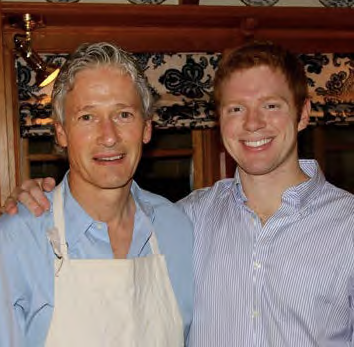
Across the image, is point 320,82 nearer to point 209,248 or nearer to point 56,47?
point 56,47

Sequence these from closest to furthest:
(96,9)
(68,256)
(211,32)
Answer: (68,256) < (96,9) < (211,32)

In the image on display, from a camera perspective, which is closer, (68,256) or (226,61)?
(68,256)

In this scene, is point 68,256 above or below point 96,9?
below

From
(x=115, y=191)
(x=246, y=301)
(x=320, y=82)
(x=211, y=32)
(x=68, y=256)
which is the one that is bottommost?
(x=246, y=301)

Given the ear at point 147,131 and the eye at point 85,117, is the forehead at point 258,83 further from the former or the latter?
the eye at point 85,117

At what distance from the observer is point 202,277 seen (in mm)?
2027

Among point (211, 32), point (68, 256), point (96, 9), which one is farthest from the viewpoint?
point (211, 32)

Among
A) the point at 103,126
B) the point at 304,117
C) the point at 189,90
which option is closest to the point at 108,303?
the point at 103,126

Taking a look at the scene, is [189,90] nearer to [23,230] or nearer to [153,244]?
[153,244]

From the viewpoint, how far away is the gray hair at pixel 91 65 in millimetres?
1882

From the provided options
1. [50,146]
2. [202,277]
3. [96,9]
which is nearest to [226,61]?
[202,277]

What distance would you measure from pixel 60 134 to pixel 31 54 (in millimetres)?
1367

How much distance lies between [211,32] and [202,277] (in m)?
2.27

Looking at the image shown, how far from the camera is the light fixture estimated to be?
3.18 metres
